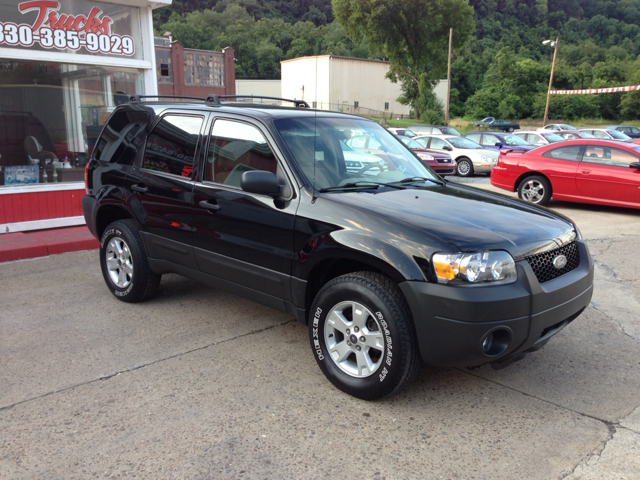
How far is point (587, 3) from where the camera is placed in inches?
4658

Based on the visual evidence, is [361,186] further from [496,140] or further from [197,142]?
[496,140]

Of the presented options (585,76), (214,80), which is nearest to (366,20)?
(214,80)

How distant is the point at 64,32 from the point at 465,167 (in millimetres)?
13286

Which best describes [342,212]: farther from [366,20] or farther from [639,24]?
[639,24]

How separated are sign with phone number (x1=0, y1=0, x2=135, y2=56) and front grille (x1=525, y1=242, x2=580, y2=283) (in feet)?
25.0

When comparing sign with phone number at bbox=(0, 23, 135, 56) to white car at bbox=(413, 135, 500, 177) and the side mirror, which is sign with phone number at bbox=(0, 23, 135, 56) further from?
white car at bbox=(413, 135, 500, 177)

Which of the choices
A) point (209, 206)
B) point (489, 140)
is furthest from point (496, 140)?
point (209, 206)

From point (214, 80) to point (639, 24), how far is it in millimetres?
93744

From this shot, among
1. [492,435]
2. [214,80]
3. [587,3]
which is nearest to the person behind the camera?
[492,435]

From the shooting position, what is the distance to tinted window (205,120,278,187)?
12.8 ft

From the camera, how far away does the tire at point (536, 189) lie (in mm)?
11180

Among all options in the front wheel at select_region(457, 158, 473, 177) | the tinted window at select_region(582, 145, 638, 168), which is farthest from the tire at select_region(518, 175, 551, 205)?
the front wheel at select_region(457, 158, 473, 177)

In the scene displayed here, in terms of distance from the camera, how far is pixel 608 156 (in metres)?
10.4

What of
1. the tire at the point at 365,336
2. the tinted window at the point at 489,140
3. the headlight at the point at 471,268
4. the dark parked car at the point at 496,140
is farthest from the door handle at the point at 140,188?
the tinted window at the point at 489,140
